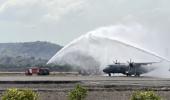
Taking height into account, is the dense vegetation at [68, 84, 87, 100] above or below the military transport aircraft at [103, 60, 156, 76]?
below

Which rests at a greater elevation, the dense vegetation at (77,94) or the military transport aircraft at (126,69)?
the military transport aircraft at (126,69)

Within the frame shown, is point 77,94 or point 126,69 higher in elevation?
point 126,69

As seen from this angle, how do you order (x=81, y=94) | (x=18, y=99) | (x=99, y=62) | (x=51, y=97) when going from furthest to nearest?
(x=99, y=62) → (x=51, y=97) → (x=81, y=94) → (x=18, y=99)

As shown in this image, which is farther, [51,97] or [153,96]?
[51,97]

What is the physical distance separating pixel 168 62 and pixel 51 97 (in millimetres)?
73983

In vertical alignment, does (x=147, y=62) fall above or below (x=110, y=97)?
above

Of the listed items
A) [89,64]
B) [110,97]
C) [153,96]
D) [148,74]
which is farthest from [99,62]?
[153,96]

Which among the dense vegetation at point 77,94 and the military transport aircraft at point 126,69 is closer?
the dense vegetation at point 77,94

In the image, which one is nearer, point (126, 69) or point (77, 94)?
point (77, 94)

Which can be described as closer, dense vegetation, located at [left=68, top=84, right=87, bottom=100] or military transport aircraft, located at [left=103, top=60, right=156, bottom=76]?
dense vegetation, located at [left=68, top=84, right=87, bottom=100]

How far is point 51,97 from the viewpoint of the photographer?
4747cm

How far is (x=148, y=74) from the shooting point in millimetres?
117875

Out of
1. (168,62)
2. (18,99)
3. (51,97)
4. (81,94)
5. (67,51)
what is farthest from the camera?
(168,62)

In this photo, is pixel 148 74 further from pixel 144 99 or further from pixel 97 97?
pixel 144 99
